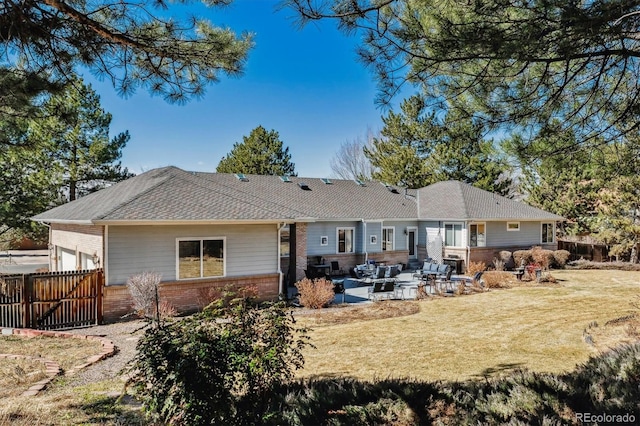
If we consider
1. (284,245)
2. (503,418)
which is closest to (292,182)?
(284,245)

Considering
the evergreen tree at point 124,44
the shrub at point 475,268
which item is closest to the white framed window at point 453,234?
the shrub at point 475,268

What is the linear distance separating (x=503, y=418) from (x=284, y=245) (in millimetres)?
16720

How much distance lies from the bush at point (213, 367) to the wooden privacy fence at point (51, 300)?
27.3ft

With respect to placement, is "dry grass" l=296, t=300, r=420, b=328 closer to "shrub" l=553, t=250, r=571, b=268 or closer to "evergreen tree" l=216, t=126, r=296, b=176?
"shrub" l=553, t=250, r=571, b=268

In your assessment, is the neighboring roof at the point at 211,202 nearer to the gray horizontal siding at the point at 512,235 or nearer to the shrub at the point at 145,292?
the shrub at the point at 145,292

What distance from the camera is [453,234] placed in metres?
23.8

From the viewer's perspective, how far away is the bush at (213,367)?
13.7 feet

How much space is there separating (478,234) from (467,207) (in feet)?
5.84

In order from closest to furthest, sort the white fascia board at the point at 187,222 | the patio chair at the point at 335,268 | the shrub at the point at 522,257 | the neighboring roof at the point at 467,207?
the white fascia board at the point at 187,222 < the patio chair at the point at 335,268 < the shrub at the point at 522,257 < the neighboring roof at the point at 467,207

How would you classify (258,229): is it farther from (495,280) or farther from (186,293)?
(495,280)

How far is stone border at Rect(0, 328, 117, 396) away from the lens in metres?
6.57

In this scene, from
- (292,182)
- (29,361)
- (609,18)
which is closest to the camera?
(609,18)

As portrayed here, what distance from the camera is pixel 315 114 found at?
110ft

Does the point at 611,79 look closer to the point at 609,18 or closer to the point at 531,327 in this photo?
the point at 609,18
